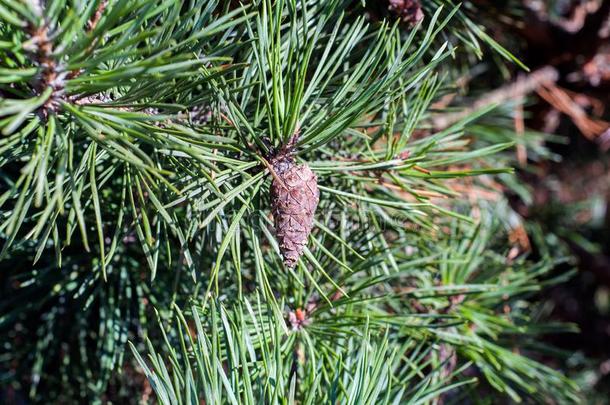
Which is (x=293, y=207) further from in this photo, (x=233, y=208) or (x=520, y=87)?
(x=520, y=87)

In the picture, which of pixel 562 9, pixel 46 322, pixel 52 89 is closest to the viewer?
pixel 52 89

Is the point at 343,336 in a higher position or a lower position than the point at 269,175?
lower

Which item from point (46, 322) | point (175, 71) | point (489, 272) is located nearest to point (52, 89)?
point (175, 71)

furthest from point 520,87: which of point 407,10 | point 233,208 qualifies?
point 233,208

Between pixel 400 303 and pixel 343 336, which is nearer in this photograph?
pixel 343 336

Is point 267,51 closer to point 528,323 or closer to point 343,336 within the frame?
point 343,336

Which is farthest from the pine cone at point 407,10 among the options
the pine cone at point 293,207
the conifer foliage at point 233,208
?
the pine cone at point 293,207
